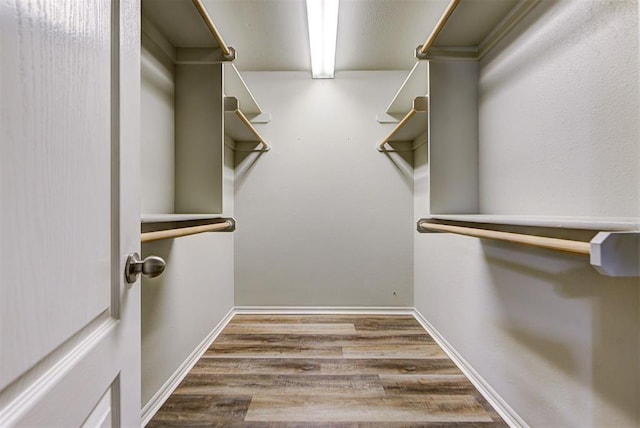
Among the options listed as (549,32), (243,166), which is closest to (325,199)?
(243,166)

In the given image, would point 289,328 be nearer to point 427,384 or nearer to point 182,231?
point 427,384

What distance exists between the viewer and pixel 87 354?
42 centimetres

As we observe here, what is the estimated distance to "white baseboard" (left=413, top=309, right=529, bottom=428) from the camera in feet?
4.19

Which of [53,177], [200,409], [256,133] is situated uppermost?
[256,133]

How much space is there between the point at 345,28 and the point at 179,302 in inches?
75.1

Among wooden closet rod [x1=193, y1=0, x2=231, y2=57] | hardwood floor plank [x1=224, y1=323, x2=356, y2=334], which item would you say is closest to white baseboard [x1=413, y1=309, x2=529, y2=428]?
hardwood floor plank [x1=224, y1=323, x2=356, y2=334]

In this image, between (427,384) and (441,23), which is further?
(427,384)

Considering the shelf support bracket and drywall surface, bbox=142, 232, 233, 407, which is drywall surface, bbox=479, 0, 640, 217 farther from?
drywall surface, bbox=142, 232, 233, 407

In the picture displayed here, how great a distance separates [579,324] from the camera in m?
0.95

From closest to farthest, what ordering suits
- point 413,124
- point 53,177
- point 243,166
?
1. point 53,177
2. point 413,124
3. point 243,166

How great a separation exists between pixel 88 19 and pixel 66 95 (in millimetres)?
130

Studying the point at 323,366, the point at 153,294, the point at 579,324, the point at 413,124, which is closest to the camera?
the point at 579,324

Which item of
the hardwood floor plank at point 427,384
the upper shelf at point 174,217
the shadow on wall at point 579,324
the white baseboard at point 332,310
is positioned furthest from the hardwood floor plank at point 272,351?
the shadow on wall at point 579,324

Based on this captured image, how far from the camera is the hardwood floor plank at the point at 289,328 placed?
7.32 ft
